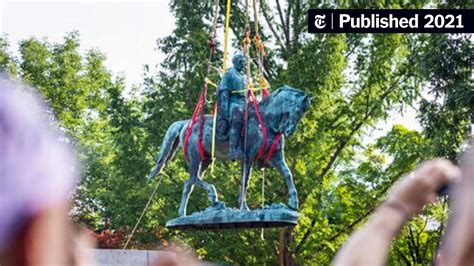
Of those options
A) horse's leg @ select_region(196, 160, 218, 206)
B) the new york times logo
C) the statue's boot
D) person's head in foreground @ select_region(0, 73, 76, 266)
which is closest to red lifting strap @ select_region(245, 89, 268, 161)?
the statue's boot

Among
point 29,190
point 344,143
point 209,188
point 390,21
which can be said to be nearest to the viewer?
point 29,190

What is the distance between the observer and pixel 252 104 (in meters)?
14.2

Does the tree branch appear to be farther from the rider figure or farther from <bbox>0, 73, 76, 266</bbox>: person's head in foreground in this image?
<bbox>0, 73, 76, 266</bbox>: person's head in foreground

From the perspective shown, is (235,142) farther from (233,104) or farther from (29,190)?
(29,190)

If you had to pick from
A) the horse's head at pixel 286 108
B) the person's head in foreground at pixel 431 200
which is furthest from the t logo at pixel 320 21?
the person's head in foreground at pixel 431 200

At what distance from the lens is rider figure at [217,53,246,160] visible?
14.3 meters

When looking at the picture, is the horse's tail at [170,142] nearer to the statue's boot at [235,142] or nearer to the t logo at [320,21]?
the statue's boot at [235,142]

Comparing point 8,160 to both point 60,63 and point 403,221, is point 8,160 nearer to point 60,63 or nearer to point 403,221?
point 403,221

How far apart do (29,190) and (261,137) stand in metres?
13.2

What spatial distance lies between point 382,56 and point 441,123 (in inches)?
178

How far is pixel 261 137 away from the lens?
14.1 metres

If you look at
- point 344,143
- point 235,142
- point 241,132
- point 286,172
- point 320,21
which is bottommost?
point 286,172

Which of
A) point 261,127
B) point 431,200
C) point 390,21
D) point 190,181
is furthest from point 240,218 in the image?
point 431,200

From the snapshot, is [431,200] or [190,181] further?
[190,181]
